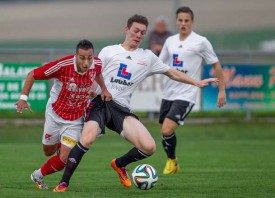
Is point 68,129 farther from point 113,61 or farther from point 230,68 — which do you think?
point 230,68

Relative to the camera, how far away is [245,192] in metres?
10.7

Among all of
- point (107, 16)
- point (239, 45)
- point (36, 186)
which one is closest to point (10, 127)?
point (36, 186)

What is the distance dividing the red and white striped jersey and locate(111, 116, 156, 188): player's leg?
0.60 m

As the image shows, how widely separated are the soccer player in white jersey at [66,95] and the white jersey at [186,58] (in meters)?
2.76

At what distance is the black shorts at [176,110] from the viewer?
13.4 meters

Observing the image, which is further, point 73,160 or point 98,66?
point 98,66

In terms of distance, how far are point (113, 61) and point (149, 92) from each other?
9.18 meters

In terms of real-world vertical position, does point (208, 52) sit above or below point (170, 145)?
above

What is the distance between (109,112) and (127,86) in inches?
16.5

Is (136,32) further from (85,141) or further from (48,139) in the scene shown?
(48,139)

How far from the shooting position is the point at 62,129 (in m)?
11.0

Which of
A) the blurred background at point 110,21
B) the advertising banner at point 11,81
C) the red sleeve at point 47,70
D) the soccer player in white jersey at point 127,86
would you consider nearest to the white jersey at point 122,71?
the soccer player in white jersey at point 127,86

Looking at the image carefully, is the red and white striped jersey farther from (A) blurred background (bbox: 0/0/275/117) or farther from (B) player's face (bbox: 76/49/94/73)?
(A) blurred background (bbox: 0/0/275/117)

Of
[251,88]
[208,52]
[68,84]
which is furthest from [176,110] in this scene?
[251,88]
